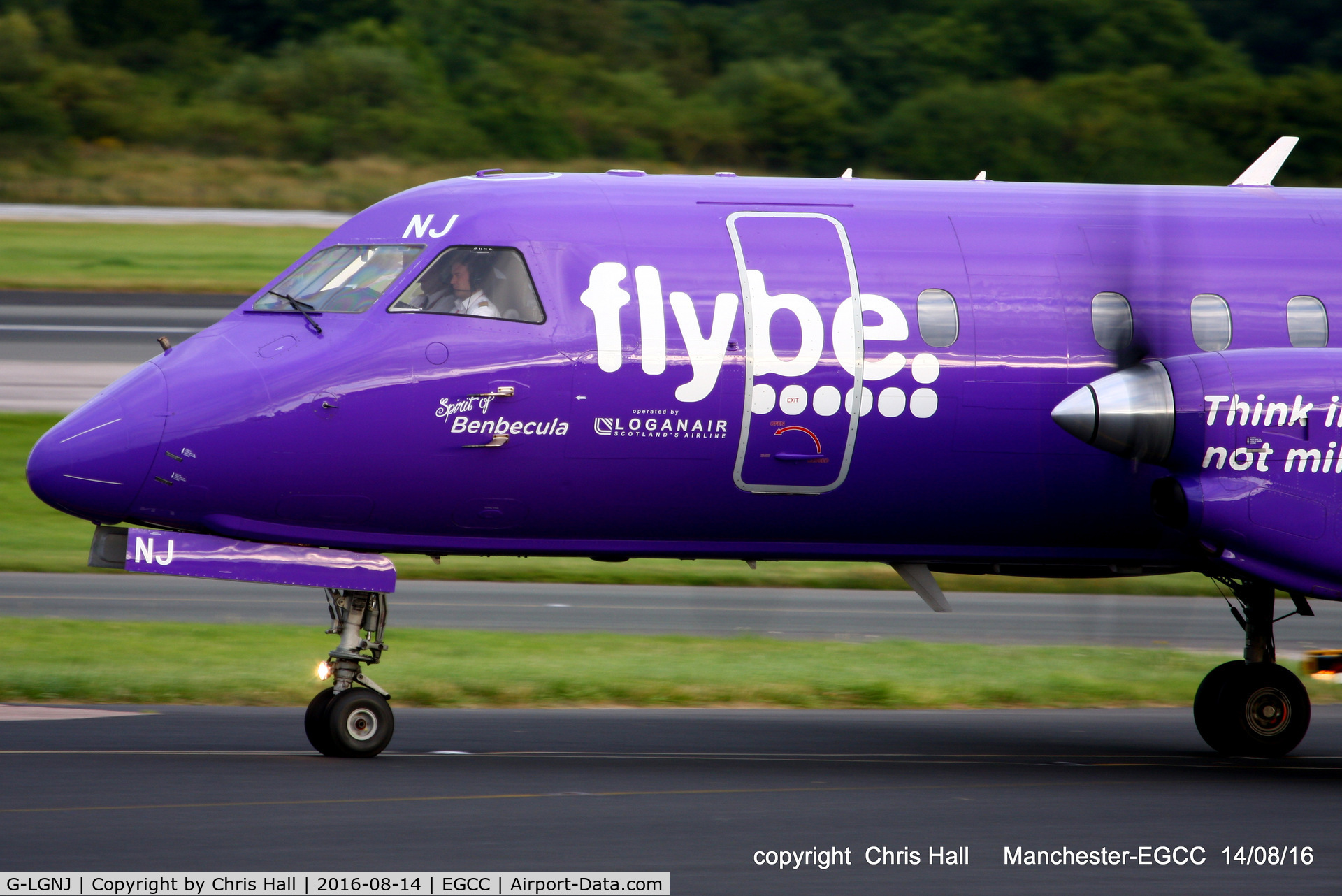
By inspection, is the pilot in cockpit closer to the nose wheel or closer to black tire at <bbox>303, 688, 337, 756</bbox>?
black tire at <bbox>303, 688, 337, 756</bbox>

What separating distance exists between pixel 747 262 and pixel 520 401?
182 cm

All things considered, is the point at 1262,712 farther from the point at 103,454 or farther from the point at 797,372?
the point at 103,454

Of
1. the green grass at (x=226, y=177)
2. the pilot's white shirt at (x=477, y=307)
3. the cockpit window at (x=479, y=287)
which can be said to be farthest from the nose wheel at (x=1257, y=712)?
the green grass at (x=226, y=177)

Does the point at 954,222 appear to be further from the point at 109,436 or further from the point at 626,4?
the point at 626,4

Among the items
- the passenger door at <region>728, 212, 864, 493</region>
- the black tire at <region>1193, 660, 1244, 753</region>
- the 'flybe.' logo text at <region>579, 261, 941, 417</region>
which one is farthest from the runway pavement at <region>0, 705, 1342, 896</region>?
the 'flybe.' logo text at <region>579, 261, 941, 417</region>

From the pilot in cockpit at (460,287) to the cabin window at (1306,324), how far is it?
559 centimetres

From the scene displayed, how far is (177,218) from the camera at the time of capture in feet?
145

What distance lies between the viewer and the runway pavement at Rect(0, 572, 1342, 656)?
60.0 feet

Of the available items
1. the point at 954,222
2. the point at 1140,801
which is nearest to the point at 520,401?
the point at 954,222

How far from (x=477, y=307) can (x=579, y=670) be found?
230 inches

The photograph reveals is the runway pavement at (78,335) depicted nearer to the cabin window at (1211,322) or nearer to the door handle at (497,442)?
the door handle at (497,442)

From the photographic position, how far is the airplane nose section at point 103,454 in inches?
394

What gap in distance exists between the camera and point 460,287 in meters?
10.8

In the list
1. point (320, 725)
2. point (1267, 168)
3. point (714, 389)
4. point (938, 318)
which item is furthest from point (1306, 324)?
point (320, 725)
